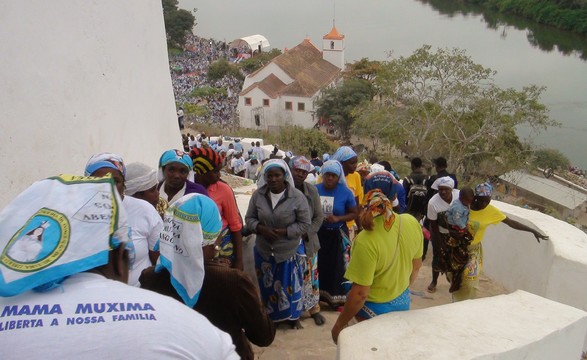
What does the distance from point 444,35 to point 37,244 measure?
51309mm

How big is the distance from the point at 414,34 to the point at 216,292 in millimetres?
53275

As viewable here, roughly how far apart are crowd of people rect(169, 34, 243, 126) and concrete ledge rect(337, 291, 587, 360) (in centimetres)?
3171

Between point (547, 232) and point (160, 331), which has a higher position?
point (160, 331)

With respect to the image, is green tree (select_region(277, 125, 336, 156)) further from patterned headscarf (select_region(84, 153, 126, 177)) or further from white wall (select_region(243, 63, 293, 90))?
patterned headscarf (select_region(84, 153, 126, 177))

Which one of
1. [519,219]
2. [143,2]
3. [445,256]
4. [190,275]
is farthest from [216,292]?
[143,2]

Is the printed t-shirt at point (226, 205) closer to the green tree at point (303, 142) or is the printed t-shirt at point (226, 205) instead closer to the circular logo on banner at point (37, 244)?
the circular logo on banner at point (37, 244)

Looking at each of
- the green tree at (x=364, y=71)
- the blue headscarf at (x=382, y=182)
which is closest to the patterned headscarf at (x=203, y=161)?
the blue headscarf at (x=382, y=182)

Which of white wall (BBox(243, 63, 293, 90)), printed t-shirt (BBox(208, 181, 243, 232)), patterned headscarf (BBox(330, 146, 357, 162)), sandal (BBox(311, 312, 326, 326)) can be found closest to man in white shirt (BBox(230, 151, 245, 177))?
patterned headscarf (BBox(330, 146, 357, 162))

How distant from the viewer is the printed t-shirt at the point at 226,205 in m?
3.16

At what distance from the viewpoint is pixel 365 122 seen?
73.2ft

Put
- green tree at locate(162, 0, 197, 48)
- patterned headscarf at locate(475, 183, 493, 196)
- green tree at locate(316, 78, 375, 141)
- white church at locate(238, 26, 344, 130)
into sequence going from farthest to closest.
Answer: green tree at locate(162, 0, 197, 48)
white church at locate(238, 26, 344, 130)
green tree at locate(316, 78, 375, 141)
patterned headscarf at locate(475, 183, 493, 196)

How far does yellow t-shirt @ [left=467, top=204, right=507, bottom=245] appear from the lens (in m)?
3.64

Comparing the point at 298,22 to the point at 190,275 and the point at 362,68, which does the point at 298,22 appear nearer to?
the point at 362,68

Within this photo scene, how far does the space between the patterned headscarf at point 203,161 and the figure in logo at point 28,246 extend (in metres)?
2.12
